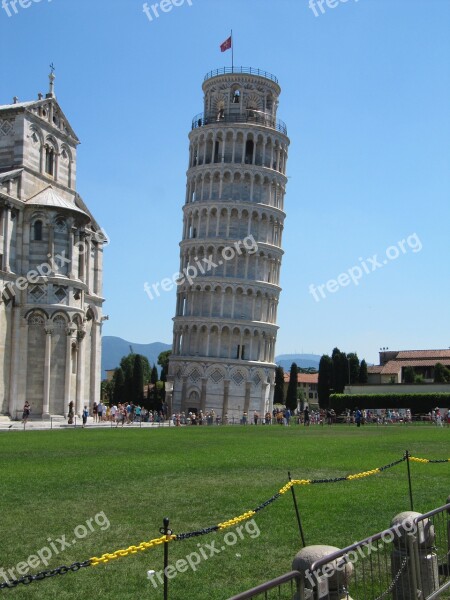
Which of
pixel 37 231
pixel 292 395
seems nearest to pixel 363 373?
pixel 292 395

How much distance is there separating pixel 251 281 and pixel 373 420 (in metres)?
21.5

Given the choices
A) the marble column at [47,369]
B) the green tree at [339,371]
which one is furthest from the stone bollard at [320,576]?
the green tree at [339,371]

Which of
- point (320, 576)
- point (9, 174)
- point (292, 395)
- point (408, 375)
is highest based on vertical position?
point (9, 174)

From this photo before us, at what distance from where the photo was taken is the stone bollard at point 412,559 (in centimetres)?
951

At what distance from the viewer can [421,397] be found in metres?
76.1

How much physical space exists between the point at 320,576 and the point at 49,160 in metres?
52.6

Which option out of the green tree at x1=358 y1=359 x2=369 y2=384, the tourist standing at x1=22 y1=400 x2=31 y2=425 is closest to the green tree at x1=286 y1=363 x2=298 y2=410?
the green tree at x1=358 y1=359 x2=369 y2=384

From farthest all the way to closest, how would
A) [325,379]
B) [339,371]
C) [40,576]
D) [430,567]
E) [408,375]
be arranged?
[408,375]
[325,379]
[339,371]
[430,567]
[40,576]

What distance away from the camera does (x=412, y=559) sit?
948 centimetres

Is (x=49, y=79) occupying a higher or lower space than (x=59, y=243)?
higher

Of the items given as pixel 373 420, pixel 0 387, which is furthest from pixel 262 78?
pixel 0 387

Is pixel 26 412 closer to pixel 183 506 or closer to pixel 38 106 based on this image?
pixel 38 106

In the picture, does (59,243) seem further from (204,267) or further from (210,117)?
(210,117)

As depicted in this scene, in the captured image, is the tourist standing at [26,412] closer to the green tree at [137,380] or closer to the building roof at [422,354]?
the green tree at [137,380]
